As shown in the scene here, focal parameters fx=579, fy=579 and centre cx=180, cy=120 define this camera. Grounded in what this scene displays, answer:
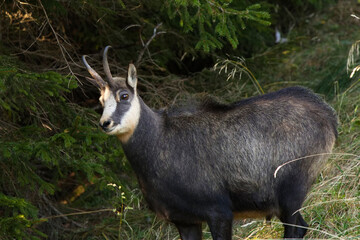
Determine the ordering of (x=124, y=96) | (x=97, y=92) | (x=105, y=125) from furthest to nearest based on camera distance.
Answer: (x=97, y=92) < (x=124, y=96) < (x=105, y=125)

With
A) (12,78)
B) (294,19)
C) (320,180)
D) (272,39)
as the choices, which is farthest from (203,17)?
(294,19)

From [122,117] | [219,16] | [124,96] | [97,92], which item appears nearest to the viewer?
[122,117]

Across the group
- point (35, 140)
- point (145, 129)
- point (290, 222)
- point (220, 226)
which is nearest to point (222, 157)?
point (220, 226)

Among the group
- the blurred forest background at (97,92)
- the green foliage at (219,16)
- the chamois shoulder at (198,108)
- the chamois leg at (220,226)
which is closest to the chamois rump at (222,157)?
the chamois leg at (220,226)

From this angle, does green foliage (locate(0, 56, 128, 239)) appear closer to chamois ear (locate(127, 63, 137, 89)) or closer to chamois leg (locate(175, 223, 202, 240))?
chamois ear (locate(127, 63, 137, 89))

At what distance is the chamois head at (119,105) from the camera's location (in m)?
5.38

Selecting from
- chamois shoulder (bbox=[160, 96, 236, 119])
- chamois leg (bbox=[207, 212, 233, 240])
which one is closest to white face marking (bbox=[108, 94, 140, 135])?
chamois shoulder (bbox=[160, 96, 236, 119])

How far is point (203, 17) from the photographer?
6.21 m

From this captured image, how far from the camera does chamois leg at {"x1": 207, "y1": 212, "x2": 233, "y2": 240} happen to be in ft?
18.2

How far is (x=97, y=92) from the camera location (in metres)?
8.48

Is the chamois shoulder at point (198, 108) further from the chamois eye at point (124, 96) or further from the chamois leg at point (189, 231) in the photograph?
the chamois leg at point (189, 231)

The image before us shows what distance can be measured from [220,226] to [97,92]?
11.9 feet

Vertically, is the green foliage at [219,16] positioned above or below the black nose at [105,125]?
above

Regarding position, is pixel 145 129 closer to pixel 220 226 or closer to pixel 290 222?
pixel 220 226
